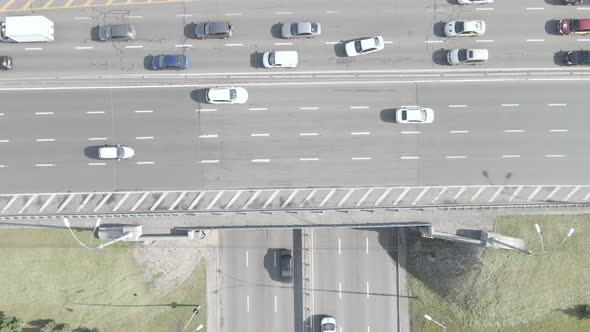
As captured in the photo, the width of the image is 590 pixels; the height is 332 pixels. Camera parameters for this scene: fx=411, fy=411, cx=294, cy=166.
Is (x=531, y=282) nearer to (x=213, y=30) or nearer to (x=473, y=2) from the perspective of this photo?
(x=473, y=2)

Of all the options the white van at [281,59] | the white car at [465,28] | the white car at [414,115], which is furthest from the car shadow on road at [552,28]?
the white van at [281,59]

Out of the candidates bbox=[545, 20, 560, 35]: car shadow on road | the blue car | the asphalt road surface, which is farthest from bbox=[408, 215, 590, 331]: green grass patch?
the blue car

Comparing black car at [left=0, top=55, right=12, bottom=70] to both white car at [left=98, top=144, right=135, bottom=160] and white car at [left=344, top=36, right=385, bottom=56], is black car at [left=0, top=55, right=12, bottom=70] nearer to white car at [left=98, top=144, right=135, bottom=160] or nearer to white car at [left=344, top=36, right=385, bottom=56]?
white car at [left=98, top=144, right=135, bottom=160]

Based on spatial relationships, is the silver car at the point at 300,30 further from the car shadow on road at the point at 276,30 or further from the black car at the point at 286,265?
the black car at the point at 286,265

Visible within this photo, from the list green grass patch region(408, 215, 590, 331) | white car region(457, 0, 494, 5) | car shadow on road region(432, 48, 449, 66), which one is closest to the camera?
white car region(457, 0, 494, 5)

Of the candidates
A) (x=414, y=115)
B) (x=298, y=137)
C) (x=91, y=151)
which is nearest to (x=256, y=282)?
(x=298, y=137)

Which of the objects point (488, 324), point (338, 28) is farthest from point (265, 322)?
point (338, 28)

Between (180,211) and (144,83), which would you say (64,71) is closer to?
(144,83)
